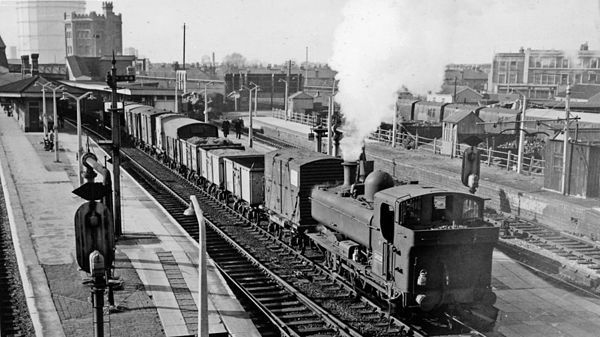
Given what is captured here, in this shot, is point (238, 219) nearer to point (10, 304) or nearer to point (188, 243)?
point (188, 243)

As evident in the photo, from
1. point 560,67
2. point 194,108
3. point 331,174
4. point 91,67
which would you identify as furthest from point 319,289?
point 91,67

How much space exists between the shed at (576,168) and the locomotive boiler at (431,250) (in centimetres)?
1435

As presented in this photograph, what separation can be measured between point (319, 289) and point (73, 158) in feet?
88.7

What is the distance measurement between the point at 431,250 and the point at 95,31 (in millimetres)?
122721

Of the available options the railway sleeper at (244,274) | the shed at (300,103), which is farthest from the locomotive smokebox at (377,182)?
the shed at (300,103)

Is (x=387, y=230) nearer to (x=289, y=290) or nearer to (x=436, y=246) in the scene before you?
(x=436, y=246)

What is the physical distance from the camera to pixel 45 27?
16050cm

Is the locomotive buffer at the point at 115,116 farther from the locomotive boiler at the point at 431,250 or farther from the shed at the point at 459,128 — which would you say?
the shed at the point at 459,128

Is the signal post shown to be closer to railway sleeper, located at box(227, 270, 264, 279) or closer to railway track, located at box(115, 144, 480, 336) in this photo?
railway track, located at box(115, 144, 480, 336)

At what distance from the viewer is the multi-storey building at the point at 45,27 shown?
160m

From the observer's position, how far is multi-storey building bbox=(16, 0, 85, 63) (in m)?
160

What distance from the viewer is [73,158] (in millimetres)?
39344

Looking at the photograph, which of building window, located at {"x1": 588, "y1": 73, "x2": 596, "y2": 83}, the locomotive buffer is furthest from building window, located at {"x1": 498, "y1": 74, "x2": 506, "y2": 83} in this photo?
the locomotive buffer

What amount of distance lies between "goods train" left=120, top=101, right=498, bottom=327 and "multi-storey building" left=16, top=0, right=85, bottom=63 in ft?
504
